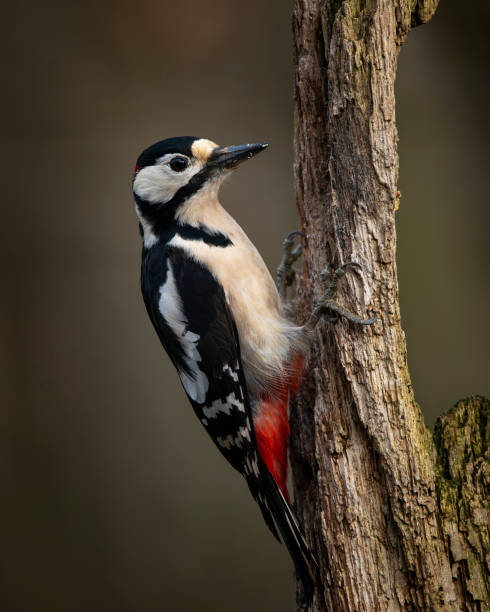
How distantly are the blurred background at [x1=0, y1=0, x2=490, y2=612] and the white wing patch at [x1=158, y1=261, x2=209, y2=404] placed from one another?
136cm

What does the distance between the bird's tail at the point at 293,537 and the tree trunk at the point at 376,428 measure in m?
0.04

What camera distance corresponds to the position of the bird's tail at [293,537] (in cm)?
162

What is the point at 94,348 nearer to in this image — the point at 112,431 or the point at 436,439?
the point at 112,431

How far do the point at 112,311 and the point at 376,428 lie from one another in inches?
82.2

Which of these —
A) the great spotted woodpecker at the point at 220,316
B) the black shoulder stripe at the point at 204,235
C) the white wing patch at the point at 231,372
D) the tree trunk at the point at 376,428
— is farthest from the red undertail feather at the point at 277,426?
the black shoulder stripe at the point at 204,235

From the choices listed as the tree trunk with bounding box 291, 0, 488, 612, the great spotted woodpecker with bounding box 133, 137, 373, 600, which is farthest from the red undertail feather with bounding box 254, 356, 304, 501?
the tree trunk with bounding box 291, 0, 488, 612

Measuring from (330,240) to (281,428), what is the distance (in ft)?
1.97

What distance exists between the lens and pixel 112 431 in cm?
331

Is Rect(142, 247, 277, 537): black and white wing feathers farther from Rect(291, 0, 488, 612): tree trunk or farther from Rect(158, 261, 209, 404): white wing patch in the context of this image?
Rect(291, 0, 488, 612): tree trunk

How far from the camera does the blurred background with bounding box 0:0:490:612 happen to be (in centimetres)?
323

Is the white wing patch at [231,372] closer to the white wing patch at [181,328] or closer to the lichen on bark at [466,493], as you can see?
the white wing patch at [181,328]

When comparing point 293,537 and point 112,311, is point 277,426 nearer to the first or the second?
point 293,537

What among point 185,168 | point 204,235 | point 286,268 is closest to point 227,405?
point 204,235

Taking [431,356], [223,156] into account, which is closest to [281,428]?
[223,156]
